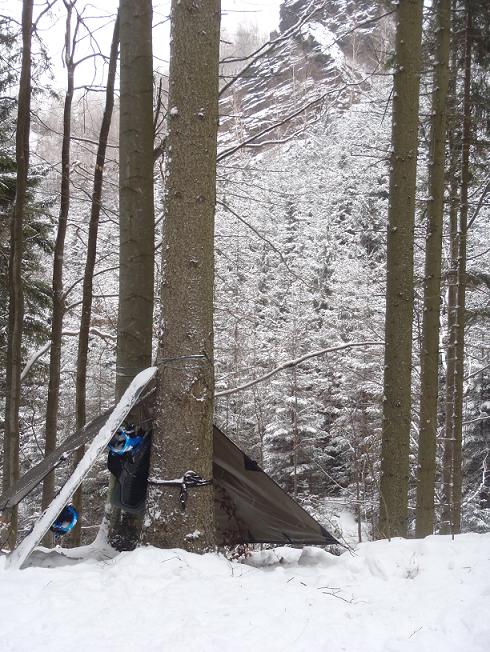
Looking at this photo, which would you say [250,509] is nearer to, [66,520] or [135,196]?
[66,520]

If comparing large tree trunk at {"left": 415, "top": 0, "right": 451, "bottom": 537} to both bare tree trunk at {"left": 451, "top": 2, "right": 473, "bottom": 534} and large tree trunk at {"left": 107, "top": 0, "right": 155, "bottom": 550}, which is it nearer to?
bare tree trunk at {"left": 451, "top": 2, "right": 473, "bottom": 534}

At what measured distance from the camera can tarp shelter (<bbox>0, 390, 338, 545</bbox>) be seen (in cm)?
373

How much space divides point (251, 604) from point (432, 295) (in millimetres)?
5222

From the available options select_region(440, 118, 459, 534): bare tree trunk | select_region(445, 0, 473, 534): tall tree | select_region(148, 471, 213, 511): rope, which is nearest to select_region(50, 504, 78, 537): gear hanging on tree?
select_region(148, 471, 213, 511): rope

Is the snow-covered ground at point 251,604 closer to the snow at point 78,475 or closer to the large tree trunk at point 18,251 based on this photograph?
the snow at point 78,475

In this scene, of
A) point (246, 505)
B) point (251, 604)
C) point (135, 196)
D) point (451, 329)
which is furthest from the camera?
point (451, 329)

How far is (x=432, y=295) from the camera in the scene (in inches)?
268

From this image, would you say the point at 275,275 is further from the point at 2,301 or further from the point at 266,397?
the point at 2,301

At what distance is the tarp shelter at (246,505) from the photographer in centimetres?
373

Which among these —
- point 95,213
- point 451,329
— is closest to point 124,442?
point 95,213

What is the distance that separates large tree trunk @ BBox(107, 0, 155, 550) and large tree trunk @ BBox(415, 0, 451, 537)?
13.3ft

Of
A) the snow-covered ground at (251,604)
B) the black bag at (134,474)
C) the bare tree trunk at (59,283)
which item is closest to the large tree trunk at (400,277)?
the snow-covered ground at (251,604)

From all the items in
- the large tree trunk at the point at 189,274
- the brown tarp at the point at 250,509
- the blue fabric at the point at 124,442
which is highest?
the large tree trunk at the point at 189,274

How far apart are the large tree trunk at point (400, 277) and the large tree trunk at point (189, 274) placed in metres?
2.28
